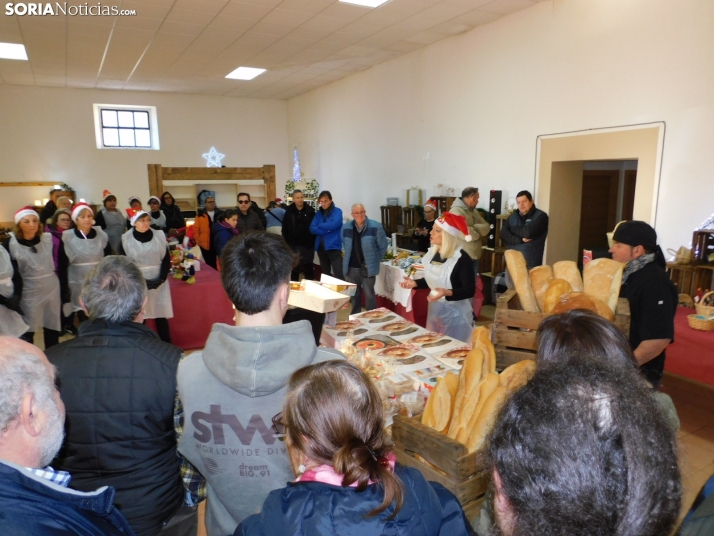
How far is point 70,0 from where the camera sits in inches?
209

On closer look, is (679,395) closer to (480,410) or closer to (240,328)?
(480,410)

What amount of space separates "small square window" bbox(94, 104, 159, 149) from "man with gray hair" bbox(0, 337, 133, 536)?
37.7 feet

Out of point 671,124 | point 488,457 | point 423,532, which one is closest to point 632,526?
point 488,457

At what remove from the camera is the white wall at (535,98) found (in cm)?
432

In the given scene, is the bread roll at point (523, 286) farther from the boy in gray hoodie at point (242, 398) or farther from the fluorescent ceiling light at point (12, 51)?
the fluorescent ceiling light at point (12, 51)

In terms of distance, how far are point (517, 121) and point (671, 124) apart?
192cm

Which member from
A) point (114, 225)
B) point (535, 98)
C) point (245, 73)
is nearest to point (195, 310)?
point (114, 225)

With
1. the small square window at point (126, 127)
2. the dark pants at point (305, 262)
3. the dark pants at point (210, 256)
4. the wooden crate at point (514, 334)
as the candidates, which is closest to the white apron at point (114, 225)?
the dark pants at point (210, 256)

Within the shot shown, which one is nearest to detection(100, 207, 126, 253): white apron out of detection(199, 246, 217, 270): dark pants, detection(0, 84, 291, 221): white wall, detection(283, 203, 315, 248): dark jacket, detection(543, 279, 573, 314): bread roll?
detection(199, 246, 217, 270): dark pants

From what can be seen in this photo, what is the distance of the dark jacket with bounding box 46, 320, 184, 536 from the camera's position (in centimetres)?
140

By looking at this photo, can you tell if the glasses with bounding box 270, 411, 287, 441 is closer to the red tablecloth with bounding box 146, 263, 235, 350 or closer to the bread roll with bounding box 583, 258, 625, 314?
the bread roll with bounding box 583, 258, 625, 314

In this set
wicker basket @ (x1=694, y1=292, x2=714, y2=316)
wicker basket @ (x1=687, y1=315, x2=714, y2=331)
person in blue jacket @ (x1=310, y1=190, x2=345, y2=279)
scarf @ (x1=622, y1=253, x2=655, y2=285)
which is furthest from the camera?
person in blue jacket @ (x1=310, y1=190, x2=345, y2=279)

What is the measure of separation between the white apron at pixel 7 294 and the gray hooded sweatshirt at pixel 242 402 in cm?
360

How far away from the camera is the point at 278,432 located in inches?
46.1
